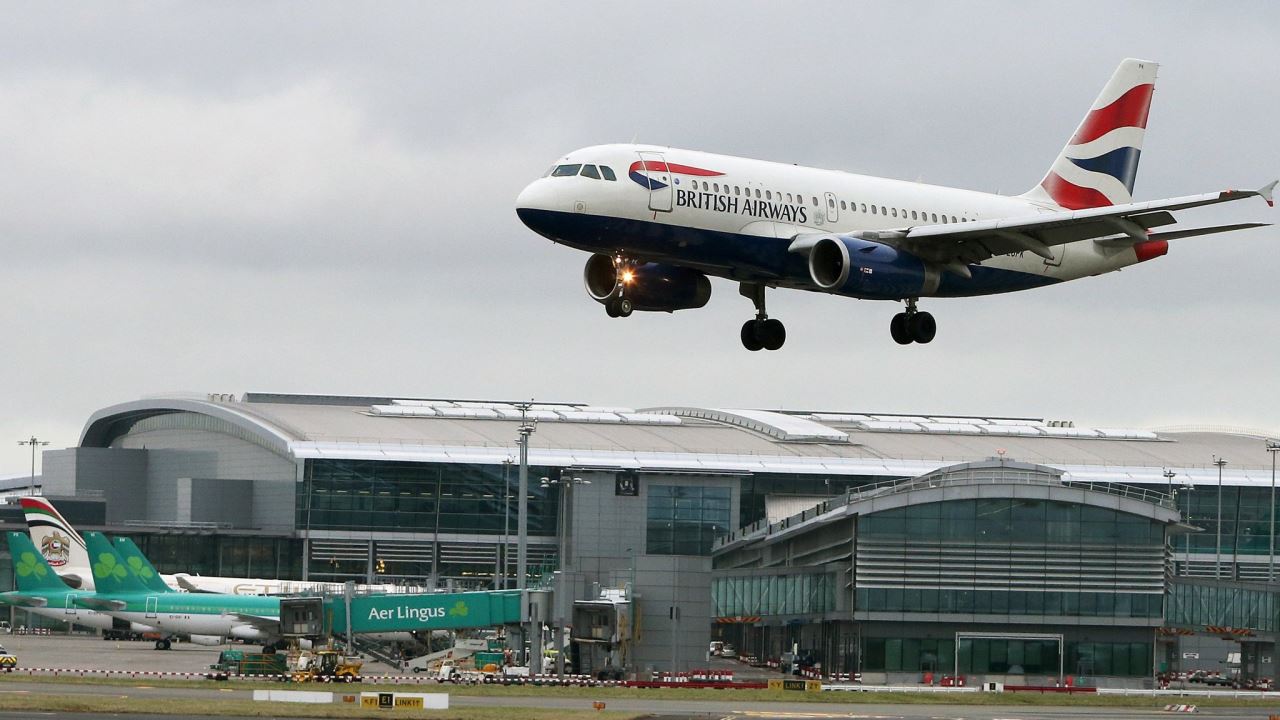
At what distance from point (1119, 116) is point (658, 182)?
26.3 metres

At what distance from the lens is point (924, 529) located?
10581 cm

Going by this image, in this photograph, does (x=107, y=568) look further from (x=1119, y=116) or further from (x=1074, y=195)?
(x=1119, y=116)

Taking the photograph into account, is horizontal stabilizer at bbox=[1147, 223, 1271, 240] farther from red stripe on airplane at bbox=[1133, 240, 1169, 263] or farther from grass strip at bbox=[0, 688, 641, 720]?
grass strip at bbox=[0, 688, 641, 720]

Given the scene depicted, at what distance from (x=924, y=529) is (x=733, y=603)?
79.5 ft

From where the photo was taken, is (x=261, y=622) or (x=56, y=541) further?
(x=56, y=541)

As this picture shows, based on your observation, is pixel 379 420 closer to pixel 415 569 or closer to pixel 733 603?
pixel 415 569

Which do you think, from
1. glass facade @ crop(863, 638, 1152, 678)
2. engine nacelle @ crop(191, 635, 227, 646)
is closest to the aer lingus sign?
glass facade @ crop(863, 638, 1152, 678)

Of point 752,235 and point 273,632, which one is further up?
point 752,235

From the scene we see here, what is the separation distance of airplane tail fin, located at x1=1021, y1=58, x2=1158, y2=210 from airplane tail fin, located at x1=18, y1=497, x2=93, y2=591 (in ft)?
308

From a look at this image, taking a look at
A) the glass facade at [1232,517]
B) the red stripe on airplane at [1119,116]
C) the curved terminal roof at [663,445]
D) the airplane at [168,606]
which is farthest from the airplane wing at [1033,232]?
the glass facade at [1232,517]

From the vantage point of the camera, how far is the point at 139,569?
13475 cm

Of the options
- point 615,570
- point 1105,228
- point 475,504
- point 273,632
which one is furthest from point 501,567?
point 1105,228

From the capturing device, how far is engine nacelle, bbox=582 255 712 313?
197ft

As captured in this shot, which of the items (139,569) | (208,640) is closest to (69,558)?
(139,569)
